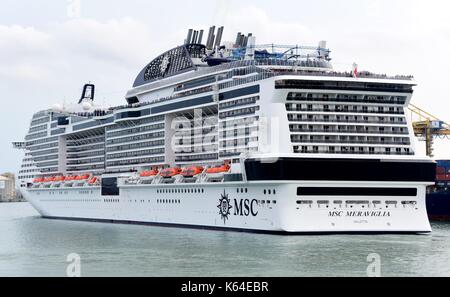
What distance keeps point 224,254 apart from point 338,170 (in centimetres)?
1199

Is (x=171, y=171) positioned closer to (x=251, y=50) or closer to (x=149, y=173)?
(x=149, y=173)

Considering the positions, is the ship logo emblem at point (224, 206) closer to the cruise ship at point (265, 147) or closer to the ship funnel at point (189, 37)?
the cruise ship at point (265, 147)

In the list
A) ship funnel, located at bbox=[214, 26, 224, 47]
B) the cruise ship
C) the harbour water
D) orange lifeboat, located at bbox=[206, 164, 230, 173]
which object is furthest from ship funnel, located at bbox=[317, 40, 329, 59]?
the harbour water

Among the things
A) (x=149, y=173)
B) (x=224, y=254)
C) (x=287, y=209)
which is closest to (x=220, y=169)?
(x=287, y=209)

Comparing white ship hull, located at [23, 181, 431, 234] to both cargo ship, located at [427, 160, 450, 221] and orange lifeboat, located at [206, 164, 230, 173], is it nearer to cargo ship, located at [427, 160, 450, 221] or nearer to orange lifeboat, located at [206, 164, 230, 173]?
orange lifeboat, located at [206, 164, 230, 173]

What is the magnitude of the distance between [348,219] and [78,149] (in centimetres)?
4530

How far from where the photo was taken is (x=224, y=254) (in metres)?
38.4

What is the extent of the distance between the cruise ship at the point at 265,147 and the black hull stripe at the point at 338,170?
0.07 m

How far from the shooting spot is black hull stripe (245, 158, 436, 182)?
1839 inches

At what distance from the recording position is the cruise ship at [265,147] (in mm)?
47250

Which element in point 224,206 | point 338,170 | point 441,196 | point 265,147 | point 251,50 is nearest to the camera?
point 338,170

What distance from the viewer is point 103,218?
7350 cm
